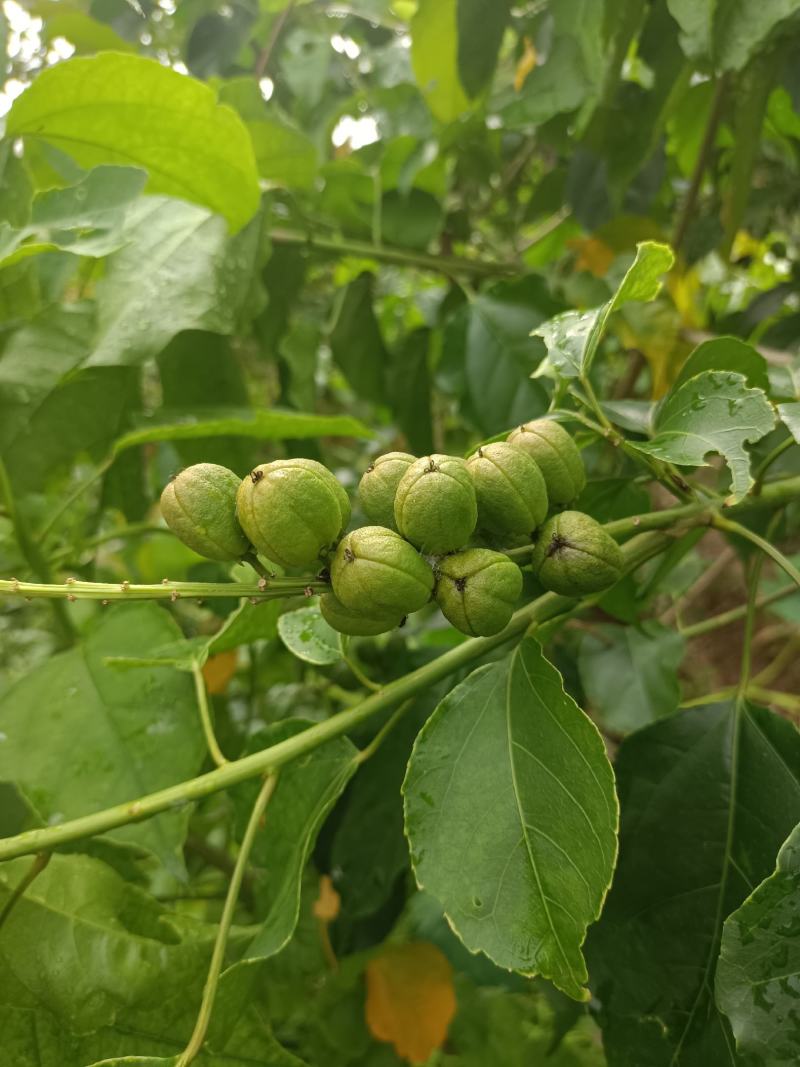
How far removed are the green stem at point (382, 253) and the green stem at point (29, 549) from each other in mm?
636

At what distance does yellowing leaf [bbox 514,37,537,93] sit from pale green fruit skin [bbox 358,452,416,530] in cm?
107

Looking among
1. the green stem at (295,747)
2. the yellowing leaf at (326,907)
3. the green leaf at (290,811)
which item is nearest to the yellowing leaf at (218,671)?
the yellowing leaf at (326,907)

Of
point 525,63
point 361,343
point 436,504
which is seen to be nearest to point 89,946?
point 436,504

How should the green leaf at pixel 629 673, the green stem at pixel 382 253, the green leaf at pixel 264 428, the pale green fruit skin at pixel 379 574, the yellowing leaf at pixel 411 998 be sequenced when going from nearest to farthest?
the pale green fruit skin at pixel 379 574
the green leaf at pixel 264 428
the green leaf at pixel 629 673
the yellowing leaf at pixel 411 998
the green stem at pixel 382 253

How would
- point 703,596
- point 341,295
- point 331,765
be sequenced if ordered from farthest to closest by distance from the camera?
1. point 703,596
2. point 341,295
3. point 331,765

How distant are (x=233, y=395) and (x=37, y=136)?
0.41 m

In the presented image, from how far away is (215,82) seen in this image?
1470mm

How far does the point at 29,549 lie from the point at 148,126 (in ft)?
1.69

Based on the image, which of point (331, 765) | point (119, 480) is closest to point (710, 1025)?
point (331, 765)

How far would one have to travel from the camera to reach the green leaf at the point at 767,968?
537mm

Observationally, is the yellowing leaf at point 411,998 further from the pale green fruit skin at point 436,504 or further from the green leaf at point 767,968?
the pale green fruit skin at point 436,504

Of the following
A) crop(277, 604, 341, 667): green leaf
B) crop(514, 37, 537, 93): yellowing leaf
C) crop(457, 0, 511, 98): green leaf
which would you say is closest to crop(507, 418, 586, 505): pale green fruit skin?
crop(277, 604, 341, 667): green leaf

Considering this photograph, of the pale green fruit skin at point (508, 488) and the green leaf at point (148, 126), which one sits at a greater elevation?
the green leaf at point (148, 126)

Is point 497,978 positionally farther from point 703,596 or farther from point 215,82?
point 215,82
